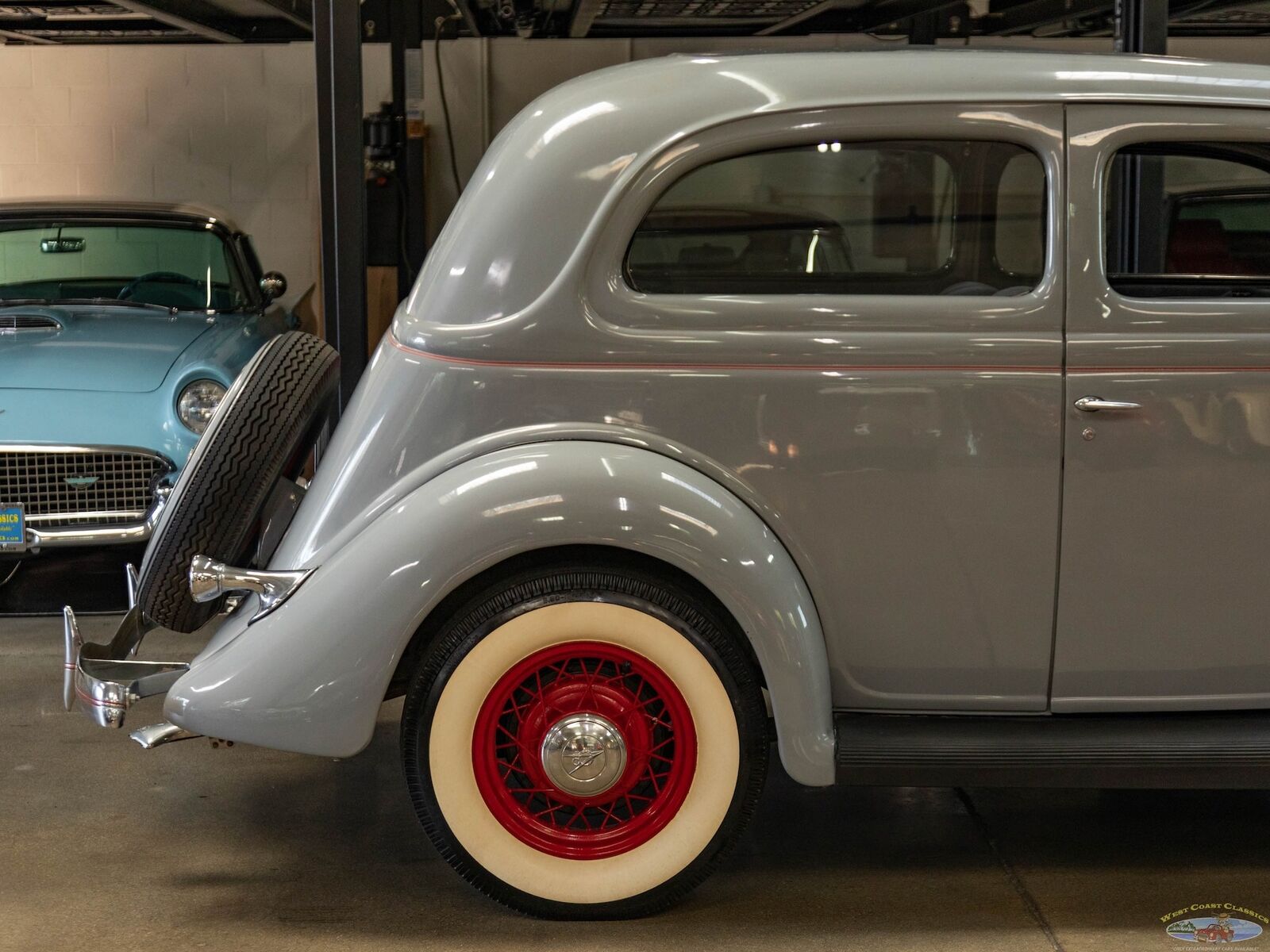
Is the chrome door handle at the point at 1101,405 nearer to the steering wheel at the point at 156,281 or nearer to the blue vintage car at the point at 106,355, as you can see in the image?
the blue vintage car at the point at 106,355

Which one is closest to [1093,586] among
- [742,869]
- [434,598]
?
[742,869]

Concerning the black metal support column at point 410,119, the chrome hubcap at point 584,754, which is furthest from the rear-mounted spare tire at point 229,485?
the black metal support column at point 410,119

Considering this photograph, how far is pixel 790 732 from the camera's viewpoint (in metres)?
2.63

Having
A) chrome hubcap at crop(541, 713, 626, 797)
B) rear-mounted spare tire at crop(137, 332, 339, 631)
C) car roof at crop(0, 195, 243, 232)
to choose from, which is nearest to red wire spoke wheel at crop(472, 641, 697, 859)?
chrome hubcap at crop(541, 713, 626, 797)

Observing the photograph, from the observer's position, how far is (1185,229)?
3.80 m

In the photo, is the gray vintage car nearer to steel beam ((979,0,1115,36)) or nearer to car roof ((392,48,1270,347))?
car roof ((392,48,1270,347))

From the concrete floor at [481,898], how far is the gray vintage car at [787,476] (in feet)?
0.74

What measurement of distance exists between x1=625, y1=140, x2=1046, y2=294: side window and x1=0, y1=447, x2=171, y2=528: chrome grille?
315 cm

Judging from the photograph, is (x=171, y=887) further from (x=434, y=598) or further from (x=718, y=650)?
(x=718, y=650)

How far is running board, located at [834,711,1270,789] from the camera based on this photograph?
8.70 feet

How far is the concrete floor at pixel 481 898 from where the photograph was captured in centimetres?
267

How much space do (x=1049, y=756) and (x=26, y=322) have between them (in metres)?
4.92
